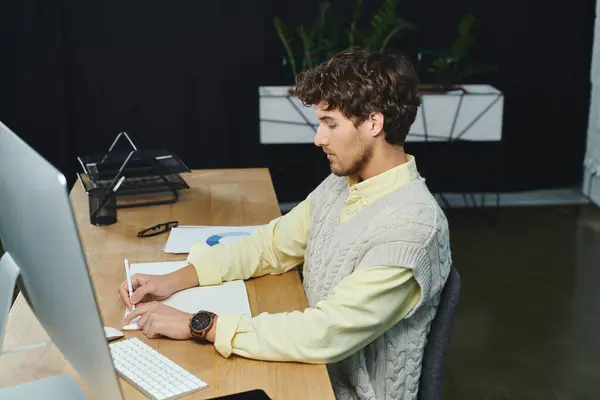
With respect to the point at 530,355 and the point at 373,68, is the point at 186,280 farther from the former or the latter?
the point at 530,355

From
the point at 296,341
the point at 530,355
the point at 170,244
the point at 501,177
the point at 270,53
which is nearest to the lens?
the point at 296,341

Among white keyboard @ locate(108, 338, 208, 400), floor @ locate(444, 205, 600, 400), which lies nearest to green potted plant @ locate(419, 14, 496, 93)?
floor @ locate(444, 205, 600, 400)

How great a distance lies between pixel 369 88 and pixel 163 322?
646 millimetres

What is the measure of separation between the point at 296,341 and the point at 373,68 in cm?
60

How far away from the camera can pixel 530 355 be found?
11.2 feet

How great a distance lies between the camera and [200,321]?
1.77 metres

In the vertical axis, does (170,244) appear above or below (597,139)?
above

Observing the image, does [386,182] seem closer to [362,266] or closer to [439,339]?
[362,266]

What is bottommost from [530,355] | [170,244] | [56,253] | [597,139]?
[530,355]

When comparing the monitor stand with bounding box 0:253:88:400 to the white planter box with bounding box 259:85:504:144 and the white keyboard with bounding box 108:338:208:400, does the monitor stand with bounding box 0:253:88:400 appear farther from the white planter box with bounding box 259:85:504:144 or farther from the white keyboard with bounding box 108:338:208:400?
the white planter box with bounding box 259:85:504:144

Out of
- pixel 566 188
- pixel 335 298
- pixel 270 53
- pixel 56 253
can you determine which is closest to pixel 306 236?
pixel 335 298

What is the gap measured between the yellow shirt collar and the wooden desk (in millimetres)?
293

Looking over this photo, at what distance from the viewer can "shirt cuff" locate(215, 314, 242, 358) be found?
67.6 inches

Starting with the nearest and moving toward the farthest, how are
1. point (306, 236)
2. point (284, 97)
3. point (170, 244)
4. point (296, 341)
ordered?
point (296, 341)
point (306, 236)
point (170, 244)
point (284, 97)
